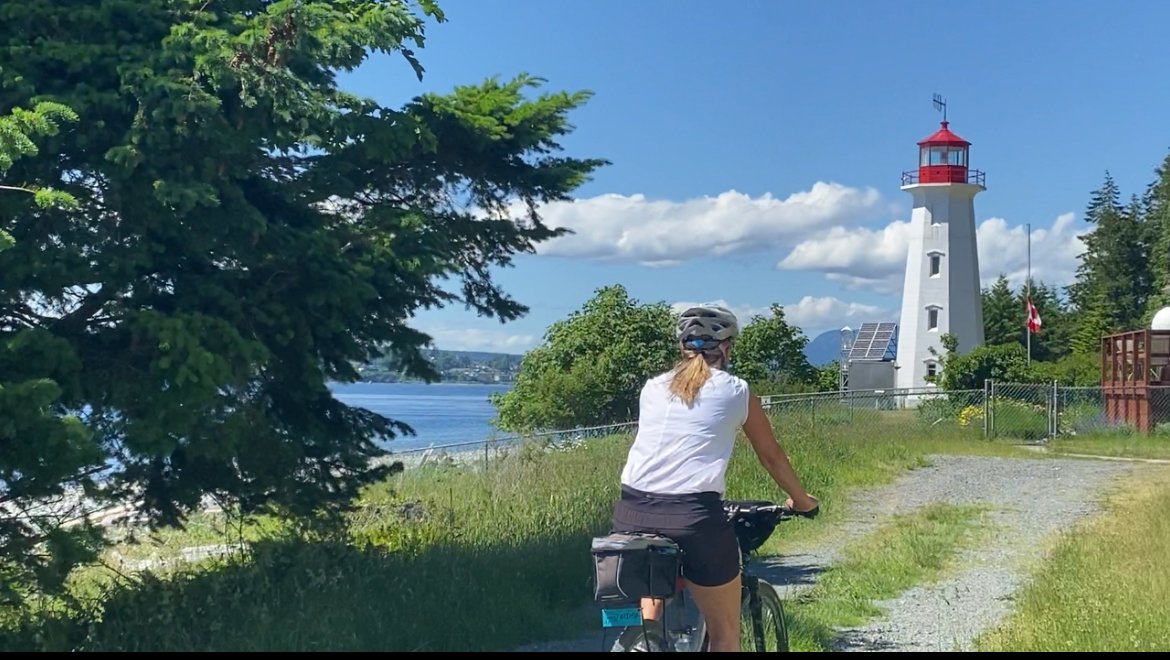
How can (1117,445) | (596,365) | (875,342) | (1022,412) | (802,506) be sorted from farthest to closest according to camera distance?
(875,342) < (596,365) < (1022,412) < (1117,445) < (802,506)

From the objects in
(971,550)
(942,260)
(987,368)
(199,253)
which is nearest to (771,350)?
(987,368)

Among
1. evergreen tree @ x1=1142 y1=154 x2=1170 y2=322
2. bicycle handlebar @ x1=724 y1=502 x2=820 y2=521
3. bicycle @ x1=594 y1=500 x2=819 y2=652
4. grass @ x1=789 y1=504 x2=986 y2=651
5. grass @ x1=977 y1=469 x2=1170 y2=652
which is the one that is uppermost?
evergreen tree @ x1=1142 y1=154 x2=1170 y2=322

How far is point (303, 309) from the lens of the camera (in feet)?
26.9

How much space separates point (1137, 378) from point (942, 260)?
25.9 m

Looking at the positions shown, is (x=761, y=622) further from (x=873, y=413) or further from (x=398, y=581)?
(x=873, y=413)

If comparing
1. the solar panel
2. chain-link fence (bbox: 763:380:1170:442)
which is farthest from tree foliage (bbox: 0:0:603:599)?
the solar panel

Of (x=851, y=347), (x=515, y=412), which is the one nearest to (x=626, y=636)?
(x=515, y=412)

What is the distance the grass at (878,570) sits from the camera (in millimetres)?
8344

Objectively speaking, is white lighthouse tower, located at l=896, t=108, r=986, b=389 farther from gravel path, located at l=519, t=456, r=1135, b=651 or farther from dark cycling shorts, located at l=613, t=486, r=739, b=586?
dark cycling shorts, located at l=613, t=486, r=739, b=586

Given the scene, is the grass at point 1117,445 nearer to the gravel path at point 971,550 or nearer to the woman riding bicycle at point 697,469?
the gravel path at point 971,550

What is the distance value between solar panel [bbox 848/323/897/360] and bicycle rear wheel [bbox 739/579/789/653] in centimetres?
6071

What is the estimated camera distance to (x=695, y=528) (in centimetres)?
494

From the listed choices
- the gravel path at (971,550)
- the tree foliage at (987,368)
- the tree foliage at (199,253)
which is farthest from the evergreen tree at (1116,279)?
the tree foliage at (199,253)

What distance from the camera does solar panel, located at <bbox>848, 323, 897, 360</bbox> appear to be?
220 ft
